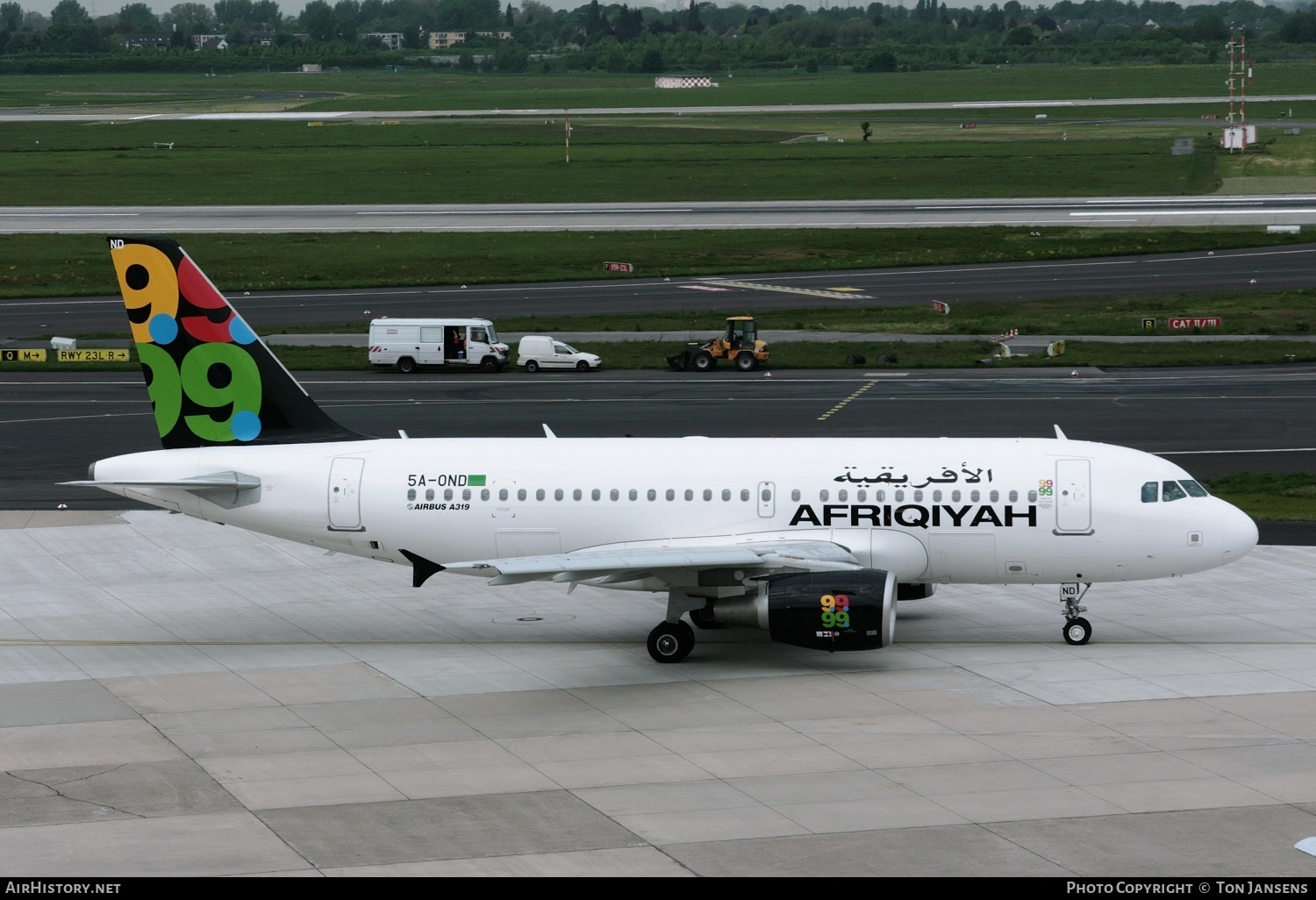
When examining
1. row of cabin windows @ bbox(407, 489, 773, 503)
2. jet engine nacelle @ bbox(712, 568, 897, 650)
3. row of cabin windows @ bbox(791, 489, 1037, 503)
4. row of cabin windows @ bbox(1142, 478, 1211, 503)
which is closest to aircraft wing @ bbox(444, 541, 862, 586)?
jet engine nacelle @ bbox(712, 568, 897, 650)

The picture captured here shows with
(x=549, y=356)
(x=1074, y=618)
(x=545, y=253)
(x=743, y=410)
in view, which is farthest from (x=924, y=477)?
(x=545, y=253)

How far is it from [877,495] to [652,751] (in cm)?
888

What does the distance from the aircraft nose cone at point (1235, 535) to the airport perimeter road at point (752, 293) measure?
51757mm

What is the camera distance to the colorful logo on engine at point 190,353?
36.0 m

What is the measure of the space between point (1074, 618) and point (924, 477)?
4724 mm

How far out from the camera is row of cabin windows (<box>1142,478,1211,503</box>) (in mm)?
34219

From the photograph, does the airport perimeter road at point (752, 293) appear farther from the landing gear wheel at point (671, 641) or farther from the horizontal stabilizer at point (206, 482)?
the landing gear wheel at point (671, 641)

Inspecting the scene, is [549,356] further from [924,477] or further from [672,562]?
[672,562]

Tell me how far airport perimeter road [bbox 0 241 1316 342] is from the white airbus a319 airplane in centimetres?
4937

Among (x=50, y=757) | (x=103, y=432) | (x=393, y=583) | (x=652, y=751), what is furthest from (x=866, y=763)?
(x=103, y=432)

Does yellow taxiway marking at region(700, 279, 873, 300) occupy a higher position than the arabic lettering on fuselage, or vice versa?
the arabic lettering on fuselage

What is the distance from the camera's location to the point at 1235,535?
34.0 m

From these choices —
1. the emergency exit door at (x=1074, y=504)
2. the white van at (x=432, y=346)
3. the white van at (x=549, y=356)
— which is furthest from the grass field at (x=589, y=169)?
the emergency exit door at (x=1074, y=504)

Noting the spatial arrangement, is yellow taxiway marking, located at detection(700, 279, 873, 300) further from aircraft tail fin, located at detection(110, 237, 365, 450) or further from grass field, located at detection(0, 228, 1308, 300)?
aircraft tail fin, located at detection(110, 237, 365, 450)
